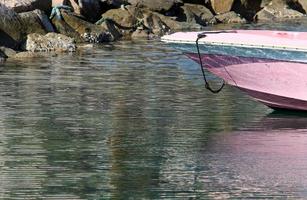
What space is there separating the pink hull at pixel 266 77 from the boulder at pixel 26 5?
46.1 feet

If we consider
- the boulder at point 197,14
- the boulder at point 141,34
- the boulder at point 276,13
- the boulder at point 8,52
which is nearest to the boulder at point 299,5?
the boulder at point 276,13

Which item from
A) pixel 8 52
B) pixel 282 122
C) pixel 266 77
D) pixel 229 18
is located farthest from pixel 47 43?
pixel 229 18

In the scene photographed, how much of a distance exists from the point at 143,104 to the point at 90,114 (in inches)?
51.8

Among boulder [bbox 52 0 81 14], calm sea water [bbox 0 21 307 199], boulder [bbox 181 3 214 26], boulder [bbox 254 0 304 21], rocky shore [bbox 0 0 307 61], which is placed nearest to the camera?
calm sea water [bbox 0 21 307 199]

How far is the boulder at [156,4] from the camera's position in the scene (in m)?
35.6

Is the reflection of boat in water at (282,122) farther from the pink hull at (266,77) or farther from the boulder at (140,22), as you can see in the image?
the boulder at (140,22)

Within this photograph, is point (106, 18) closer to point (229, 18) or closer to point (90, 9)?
point (90, 9)

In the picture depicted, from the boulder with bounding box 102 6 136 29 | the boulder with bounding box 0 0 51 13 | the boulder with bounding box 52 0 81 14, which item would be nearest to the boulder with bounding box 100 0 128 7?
the boulder with bounding box 102 6 136 29

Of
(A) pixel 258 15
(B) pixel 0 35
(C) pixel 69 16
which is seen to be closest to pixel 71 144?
(B) pixel 0 35

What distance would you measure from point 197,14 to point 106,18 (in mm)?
7375

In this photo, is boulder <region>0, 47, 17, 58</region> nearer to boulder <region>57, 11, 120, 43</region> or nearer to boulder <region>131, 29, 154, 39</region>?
boulder <region>57, 11, 120, 43</region>

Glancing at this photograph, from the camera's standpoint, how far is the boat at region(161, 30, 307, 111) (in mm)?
13844

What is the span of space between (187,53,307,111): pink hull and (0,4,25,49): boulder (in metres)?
11.5

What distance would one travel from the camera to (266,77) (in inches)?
561
